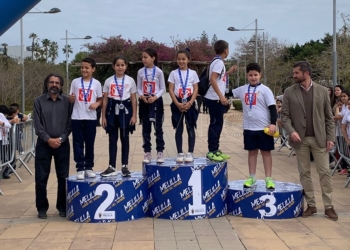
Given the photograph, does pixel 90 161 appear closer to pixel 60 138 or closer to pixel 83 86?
pixel 60 138

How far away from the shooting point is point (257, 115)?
7.63m

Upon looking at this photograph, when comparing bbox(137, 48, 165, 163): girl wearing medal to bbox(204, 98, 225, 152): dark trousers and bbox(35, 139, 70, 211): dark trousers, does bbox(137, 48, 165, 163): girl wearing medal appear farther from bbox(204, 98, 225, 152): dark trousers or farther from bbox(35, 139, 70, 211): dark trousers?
bbox(35, 139, 70, 211): dark trousers

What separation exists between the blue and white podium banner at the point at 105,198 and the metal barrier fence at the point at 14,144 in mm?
3820

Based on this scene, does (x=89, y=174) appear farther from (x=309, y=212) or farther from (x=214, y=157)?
(x=309, y=212)

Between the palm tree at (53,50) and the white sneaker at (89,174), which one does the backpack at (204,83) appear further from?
the palm tree at (53,50)

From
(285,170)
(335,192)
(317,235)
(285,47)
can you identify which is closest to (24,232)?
(317,235)

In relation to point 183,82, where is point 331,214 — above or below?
below

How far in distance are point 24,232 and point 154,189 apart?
1.77 meters

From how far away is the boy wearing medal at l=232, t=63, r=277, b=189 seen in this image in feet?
25.0

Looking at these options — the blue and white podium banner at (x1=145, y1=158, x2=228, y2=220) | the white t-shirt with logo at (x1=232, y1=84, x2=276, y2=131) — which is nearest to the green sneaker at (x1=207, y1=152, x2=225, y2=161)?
the blue and white podium banner at (x1=145, y1=158, x2=228, y2=220)

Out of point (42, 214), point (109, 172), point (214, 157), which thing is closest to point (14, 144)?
point (42, 214)

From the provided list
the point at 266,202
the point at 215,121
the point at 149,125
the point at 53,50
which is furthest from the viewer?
the point at 53,50

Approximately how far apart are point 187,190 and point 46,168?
1993 millimetres

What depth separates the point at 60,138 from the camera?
7.55 metres
